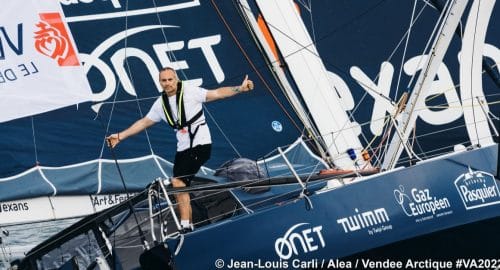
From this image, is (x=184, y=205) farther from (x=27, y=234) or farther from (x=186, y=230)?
(x=27, y=234)

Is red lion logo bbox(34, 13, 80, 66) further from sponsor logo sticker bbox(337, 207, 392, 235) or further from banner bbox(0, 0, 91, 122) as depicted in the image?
sponsor logo sticker bbox(337, 207, 392, 235)

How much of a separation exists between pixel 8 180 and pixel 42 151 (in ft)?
1.04

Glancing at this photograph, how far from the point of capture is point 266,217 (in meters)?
7.47

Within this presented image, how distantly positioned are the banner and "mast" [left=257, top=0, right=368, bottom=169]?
1.26m

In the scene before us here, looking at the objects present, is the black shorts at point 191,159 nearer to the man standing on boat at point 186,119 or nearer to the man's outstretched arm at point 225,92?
the man standing on boat at point 186,119

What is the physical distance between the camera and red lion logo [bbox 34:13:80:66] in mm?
8531

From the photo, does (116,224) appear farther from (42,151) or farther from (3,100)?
(42,151)

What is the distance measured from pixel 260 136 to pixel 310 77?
1.44 m

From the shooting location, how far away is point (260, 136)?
33.9 feet

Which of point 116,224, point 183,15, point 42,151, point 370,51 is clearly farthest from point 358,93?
point 116,224

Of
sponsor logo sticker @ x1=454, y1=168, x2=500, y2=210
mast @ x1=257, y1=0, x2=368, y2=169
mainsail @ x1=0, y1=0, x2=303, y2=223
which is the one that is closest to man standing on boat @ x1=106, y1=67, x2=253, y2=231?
mast @ x1=257, y1=0, x2=368, y2=169

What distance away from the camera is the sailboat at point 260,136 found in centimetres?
755

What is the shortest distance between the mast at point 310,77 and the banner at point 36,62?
1.26m

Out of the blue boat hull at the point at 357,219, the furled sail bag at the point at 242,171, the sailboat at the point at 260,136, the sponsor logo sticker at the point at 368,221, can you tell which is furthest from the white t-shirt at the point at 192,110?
the sponsor logo sticker at the point at 368,221
